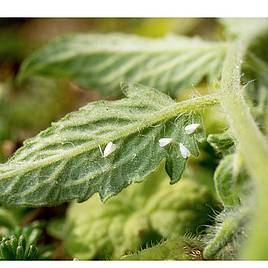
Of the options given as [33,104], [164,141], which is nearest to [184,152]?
[164,141]

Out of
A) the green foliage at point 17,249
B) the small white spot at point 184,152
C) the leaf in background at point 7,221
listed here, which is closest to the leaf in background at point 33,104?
the leaf in background at point 7,221

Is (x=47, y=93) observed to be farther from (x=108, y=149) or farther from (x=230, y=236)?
(x=230, y=236)

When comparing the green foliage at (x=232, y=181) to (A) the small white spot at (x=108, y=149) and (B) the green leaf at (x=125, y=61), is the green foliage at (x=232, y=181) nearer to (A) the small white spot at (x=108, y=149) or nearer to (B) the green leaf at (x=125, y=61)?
(A) the small white spot at (x=108, y=149)

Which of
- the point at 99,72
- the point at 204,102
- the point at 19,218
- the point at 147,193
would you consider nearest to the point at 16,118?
the point at 99,72

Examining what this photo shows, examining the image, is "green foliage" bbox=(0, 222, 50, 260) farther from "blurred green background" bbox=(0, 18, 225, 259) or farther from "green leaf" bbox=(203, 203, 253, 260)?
"green leaf" bbox=(203, 203, 253, 260)

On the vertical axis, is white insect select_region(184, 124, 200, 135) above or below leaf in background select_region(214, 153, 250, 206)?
above

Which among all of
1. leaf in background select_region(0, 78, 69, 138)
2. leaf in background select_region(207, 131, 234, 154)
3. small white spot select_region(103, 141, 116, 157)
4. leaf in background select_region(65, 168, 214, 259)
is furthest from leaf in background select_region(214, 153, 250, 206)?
leaf in background select_region(0, 78, 69, 138)
